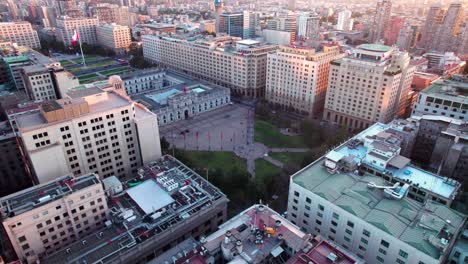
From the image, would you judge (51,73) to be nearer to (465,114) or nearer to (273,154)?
(273,154)

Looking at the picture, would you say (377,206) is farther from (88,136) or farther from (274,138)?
(274,138)

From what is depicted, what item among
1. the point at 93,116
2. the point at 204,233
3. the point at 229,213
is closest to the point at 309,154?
the point at 229,213

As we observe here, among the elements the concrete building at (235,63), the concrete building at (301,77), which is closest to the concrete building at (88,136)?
the concrete building at (301,77)

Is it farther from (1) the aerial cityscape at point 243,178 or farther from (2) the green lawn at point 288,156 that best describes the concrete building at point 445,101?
(2) the green lawn at point 288,156

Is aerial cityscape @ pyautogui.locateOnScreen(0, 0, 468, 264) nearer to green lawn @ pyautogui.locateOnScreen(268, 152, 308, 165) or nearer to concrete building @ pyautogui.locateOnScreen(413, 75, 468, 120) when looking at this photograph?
concrete building @ pyautogui.locateOnScreen(413, 75, 468, 120)

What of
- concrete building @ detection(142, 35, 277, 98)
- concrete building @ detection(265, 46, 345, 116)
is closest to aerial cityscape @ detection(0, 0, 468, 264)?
concrete building @ detection(265, 46, 345, 116)

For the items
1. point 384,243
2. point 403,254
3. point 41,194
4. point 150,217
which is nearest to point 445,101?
point 384,243
